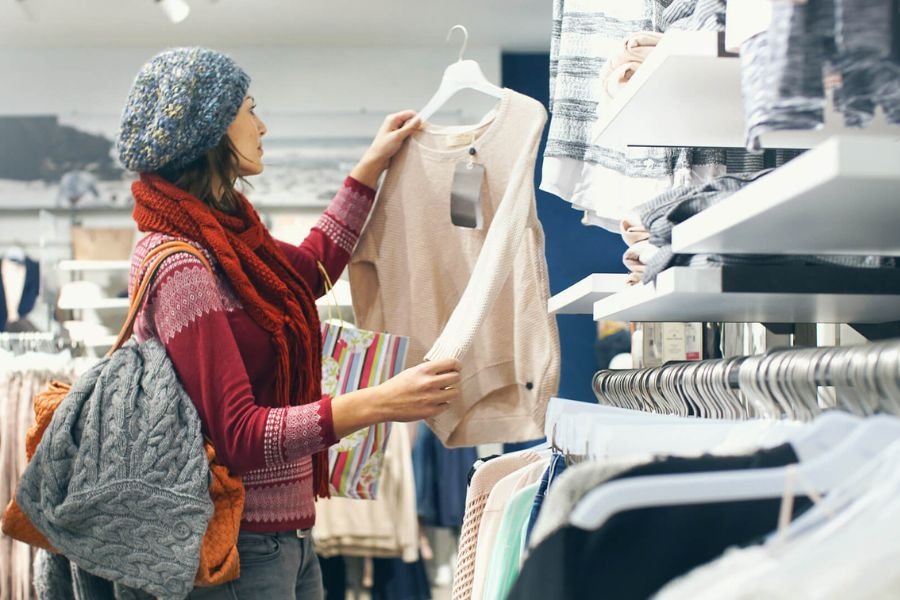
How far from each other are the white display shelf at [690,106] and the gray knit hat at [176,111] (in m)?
0.70

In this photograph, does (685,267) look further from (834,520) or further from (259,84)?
(259,84)

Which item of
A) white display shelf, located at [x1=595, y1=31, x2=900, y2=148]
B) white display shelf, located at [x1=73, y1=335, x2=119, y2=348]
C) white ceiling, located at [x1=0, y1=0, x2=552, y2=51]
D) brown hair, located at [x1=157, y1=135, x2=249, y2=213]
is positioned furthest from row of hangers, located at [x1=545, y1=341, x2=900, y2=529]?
white ceiling, located at [x1=0, y1=0, x2=552, y2=51]

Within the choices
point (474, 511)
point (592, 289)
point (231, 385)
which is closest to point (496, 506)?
point (474, 511)

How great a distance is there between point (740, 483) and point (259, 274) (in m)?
1.26

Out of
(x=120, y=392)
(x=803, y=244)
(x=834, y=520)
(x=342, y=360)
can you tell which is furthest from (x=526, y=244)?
(x=834, y=520)

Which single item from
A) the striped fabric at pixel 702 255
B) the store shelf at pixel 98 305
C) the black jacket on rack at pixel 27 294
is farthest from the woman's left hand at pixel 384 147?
the black jacket on rack at pixel 27 294

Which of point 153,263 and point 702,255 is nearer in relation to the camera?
point 702,255

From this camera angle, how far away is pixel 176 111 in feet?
5.78

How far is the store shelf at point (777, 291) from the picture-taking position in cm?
107

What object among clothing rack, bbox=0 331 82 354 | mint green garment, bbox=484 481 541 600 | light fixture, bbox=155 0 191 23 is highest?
light fixture, bbox=155 0 191 23

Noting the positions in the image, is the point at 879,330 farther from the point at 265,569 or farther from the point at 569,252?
the point at 569,252

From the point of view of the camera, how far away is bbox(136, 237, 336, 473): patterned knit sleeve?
65.9 inches

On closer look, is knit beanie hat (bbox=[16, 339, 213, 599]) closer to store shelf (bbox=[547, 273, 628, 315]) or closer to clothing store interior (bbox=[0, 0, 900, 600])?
clothing store interior (bbox=[0, 0, 900, 600])

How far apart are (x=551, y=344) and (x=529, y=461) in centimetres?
42
